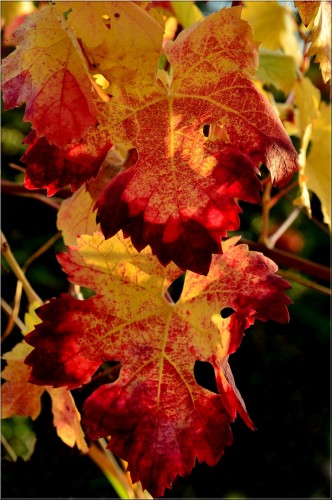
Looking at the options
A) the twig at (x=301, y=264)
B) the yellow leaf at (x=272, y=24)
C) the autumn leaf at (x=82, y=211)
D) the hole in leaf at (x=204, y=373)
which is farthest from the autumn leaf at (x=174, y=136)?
the hole in leaf at (x=204, y=373)

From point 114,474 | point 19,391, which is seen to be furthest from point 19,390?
point 114,474

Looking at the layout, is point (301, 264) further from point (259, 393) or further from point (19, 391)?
point (259, 393)

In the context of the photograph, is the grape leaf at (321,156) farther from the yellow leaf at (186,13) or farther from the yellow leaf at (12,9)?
the yellow leaf at (12,9)

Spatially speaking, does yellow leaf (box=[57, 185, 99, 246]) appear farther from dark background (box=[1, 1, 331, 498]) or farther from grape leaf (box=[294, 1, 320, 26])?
dark background (box=[1, 1, 331, 498])

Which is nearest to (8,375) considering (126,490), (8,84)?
(126,490)

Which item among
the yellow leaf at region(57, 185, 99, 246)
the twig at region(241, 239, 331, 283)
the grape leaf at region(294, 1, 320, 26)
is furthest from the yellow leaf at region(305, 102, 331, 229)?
the grape leaf at region(294, 1, 320, 26)

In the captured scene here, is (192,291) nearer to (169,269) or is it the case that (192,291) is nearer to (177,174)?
(169,269)
